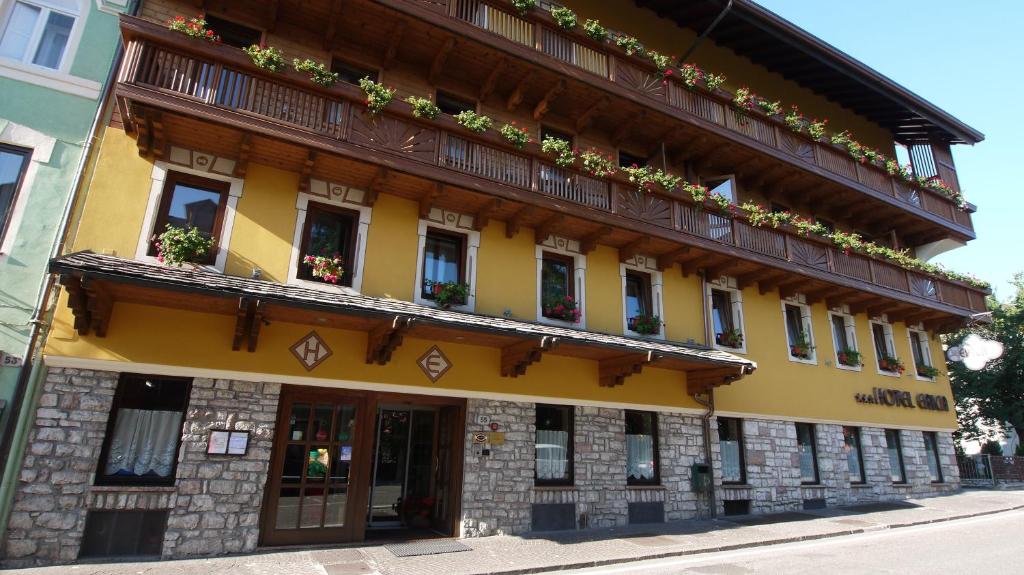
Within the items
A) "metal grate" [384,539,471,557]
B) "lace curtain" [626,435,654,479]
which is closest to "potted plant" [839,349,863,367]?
"lace curtain" [626,435,654,479]

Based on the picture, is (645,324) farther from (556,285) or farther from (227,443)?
(227,443)

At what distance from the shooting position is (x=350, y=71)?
11867mm

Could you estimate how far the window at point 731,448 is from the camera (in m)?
13.5

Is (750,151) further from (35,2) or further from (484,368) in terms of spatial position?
(35,2)

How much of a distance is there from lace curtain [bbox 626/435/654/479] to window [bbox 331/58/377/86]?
9791 mm

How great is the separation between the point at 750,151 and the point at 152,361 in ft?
48.3

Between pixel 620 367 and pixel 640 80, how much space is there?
23.8 feet

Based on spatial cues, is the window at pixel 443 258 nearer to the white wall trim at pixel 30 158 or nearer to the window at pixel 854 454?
the white wall trim at pixel 30 158

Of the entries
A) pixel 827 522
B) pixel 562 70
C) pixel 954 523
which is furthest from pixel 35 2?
pixel 954 523

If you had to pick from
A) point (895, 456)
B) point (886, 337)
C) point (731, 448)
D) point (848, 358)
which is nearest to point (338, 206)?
point (731, 448)

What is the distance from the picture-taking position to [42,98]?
8938mm

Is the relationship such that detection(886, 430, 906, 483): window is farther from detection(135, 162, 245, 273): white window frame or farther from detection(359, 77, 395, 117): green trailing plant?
detection(135, 162, 245, 273): white window frame

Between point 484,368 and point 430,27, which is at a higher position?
point 430,27

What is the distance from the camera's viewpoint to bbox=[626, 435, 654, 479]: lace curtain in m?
12.2
